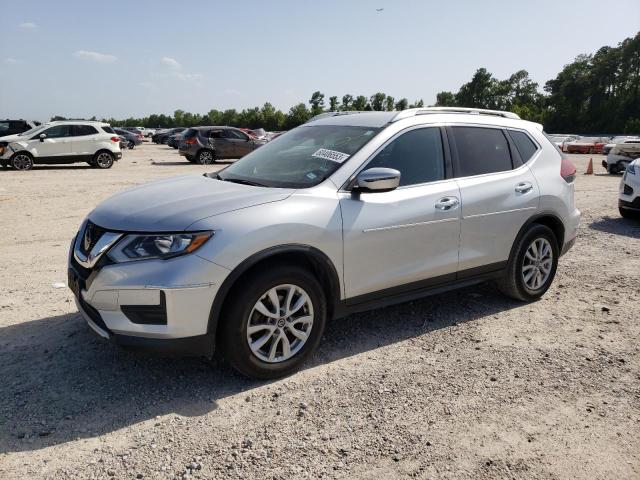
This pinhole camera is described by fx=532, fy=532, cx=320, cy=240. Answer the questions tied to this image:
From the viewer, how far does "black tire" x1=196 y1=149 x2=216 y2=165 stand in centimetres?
2266

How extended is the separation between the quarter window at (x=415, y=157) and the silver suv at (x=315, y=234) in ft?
0.04

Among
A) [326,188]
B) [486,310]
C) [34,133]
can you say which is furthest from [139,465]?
[34,133]

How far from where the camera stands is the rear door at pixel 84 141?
62.9ft

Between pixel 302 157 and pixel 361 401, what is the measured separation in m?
1.93

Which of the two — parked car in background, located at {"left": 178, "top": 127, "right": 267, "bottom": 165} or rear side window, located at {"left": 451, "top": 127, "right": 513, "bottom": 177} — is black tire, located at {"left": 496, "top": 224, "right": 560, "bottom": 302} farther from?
parked car in background, located at {"left": 178, "top": 127, "right": 267, "bottom": 165}

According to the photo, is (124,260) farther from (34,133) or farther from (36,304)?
→ (34,133)

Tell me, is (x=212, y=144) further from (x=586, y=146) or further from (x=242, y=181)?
(x=586, y=146)

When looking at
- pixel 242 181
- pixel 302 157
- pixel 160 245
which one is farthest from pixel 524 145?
pixel 160 245

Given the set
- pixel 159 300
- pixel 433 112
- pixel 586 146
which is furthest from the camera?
pixel 586 146

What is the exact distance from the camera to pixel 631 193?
9.40 m

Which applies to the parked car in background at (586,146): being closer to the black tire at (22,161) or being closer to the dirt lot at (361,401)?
the black tire at (22,161)

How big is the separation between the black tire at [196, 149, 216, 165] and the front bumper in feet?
65.9

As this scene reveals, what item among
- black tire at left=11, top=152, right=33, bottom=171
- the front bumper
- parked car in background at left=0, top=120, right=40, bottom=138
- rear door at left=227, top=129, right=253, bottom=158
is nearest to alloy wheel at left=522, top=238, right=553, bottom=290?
the front bumper

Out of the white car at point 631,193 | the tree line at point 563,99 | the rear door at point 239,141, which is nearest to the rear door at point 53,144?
the rear door at point 239,141
